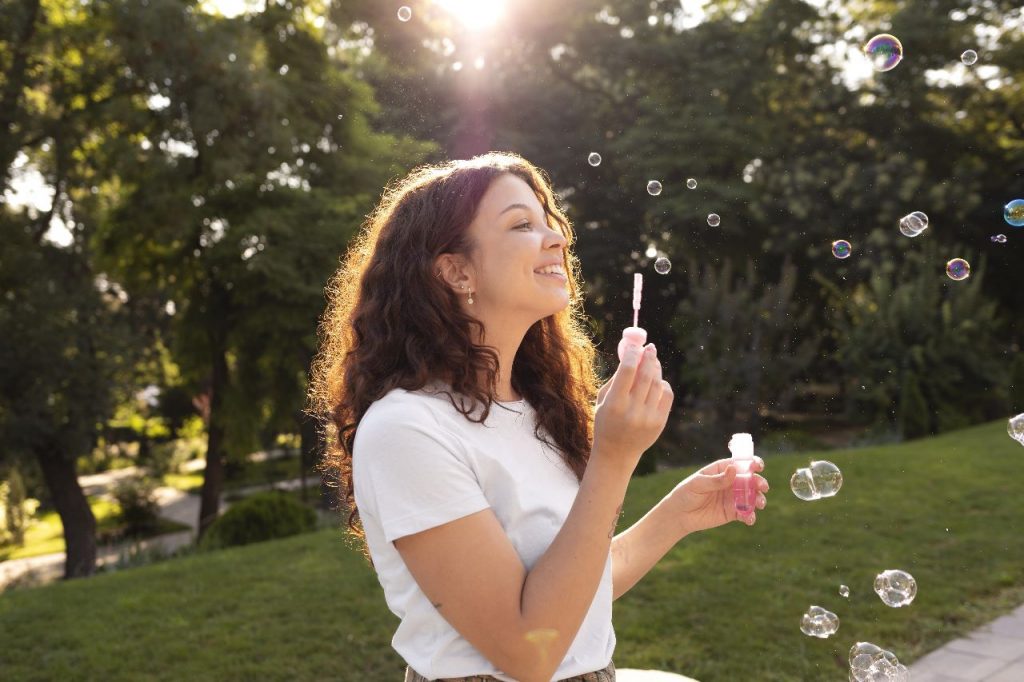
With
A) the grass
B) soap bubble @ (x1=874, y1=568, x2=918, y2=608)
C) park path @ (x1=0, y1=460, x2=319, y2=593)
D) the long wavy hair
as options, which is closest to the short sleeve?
the long wavy hair

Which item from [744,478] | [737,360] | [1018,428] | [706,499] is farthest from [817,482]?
[737,360]

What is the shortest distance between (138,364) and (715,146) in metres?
10.2

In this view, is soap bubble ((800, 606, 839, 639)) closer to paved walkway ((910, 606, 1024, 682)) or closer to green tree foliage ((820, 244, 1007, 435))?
paved walkway ((910, 606, 1024, 682))

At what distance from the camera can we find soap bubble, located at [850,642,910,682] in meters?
2.72

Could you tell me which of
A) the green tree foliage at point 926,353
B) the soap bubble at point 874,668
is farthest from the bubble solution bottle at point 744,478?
the green tree foliage at point 926,353

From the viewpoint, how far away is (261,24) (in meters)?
13.8

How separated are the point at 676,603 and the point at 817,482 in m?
2.51

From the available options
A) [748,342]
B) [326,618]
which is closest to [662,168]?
[748,342]

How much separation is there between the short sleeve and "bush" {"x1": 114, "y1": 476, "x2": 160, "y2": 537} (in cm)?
1740

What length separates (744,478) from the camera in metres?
1.69

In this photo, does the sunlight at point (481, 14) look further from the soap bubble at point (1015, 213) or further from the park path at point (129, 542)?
the soap bubble at point (1015, 213)

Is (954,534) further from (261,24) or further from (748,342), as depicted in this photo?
(261,24)

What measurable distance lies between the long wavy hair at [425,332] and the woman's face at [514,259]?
3cm

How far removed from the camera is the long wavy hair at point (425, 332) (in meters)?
1.56
